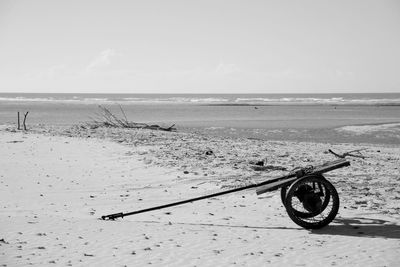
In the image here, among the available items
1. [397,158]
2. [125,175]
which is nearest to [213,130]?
[397,158]

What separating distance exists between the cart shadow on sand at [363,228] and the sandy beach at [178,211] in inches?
0.6

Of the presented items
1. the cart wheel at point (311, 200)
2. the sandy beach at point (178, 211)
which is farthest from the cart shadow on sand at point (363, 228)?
the cart wheel at point (311, 200)

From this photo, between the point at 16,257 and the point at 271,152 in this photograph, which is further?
the point at 271,152

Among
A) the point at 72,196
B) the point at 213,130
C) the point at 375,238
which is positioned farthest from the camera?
the point at 213,130

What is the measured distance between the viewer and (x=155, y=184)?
10719 mm

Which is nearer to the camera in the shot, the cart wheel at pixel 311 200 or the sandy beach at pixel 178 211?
the sandy beach at pixel 178 211

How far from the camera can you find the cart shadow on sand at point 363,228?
663cm

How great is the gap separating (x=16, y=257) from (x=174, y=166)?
293 inches

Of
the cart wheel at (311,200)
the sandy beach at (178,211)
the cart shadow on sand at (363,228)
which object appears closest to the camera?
the sandy beach at (178,211)

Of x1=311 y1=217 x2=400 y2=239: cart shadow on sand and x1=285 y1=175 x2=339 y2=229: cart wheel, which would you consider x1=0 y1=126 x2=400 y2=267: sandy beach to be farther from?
x1=285 y1=175 x2=339 y2=229: cart wheel

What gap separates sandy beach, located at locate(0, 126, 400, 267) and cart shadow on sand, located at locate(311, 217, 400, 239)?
16 millimetres

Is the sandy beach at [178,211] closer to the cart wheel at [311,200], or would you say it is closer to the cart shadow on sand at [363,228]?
the cart shadow on sand at [363,228]

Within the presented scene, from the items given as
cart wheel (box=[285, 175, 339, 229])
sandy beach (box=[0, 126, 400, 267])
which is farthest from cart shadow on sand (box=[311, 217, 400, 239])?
cart wheel (box=[285, 175, 339, 229])

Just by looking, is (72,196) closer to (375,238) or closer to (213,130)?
(375,238)
